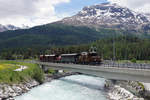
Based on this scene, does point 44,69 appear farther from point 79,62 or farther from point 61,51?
point 61,51

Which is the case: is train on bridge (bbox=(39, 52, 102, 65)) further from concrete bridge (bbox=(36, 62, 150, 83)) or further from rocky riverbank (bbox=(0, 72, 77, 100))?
rocky riverbank (bbox=(0, 72, 77, 100))

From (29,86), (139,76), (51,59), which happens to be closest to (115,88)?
(139,76)

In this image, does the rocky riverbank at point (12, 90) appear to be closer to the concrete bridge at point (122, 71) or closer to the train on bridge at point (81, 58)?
the concrete bridge at point (122, 71)

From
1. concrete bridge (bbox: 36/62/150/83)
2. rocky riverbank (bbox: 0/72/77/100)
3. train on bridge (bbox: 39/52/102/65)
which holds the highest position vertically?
train on bridge (bbox: 39/52/102/65)

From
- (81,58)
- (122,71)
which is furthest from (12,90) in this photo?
(122,71)

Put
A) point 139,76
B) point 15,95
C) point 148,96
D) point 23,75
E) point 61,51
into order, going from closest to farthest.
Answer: point 139,76 → point 148,96 → point 15,95 → point 23,75 → point 61,51

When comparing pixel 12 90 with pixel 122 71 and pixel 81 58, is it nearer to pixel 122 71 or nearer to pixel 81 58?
pixel 81 58

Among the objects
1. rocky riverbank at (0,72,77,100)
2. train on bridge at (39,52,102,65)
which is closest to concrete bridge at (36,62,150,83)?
train on bridge at (39,52,102,65)

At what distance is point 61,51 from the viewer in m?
155

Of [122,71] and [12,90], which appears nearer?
[122,71]

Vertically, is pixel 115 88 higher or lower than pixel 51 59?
lower

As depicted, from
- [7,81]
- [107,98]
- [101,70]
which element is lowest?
[107,98]

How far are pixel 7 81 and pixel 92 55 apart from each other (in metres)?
28.6

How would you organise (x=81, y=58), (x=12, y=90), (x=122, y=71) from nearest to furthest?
1. (x=122, y=71)
2. (x=12, y=90)
3. (x=81, y=58)
